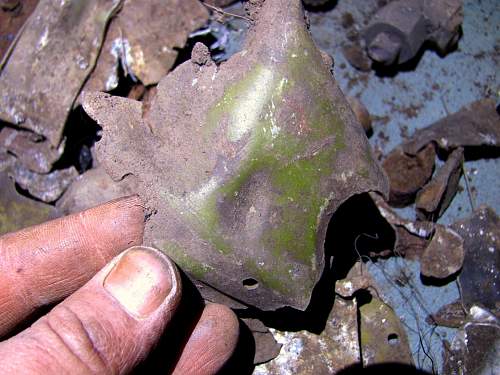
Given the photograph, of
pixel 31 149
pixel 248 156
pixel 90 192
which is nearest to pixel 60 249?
pixel 90 192

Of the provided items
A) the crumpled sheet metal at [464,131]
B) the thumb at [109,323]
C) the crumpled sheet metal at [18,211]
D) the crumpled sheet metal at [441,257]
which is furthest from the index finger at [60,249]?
the crumpled sheet metal at [464,131]

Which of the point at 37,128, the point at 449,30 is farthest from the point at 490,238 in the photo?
the point at 37,128

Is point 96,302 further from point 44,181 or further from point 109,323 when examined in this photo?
point 44,181

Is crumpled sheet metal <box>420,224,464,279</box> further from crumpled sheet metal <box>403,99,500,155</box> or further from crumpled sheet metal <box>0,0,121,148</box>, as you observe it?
crumpled sheet metal <box>0,0,121,148</box>

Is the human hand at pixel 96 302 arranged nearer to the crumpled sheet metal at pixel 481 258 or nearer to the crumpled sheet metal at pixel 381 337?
the crumpled sheet metal at pixel 381 337

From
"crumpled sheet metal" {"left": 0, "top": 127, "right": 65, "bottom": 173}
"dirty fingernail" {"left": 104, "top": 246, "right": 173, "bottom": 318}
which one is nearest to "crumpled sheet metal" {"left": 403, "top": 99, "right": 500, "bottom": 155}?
"dirty fingernail" {"left": 104, "top": 246, "right": 173, "bottom": 318}

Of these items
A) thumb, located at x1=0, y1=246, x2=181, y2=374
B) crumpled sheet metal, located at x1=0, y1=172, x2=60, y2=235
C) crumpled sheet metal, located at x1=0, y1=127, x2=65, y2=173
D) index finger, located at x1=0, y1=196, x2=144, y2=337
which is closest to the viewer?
thumb, located at x1=0, y1=246, x2=181, y2=374

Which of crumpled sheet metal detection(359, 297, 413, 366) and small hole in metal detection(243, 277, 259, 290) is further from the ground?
small hole in metal detection(243, 277, 259, 290)

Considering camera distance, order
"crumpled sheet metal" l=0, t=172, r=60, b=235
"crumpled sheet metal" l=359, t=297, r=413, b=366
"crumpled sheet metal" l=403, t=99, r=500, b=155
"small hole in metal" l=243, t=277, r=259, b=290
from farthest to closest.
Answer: "crumpled sheet metal" l=0, t=172, r=60, b=235 < "crumpled sheet metal" l=403, t=99, r=500, b=155 < "crumpled sheet metal" l=359, t=297, r=413, b=366 < "small hole in metal" l=243, t=277, r=259, b=290
